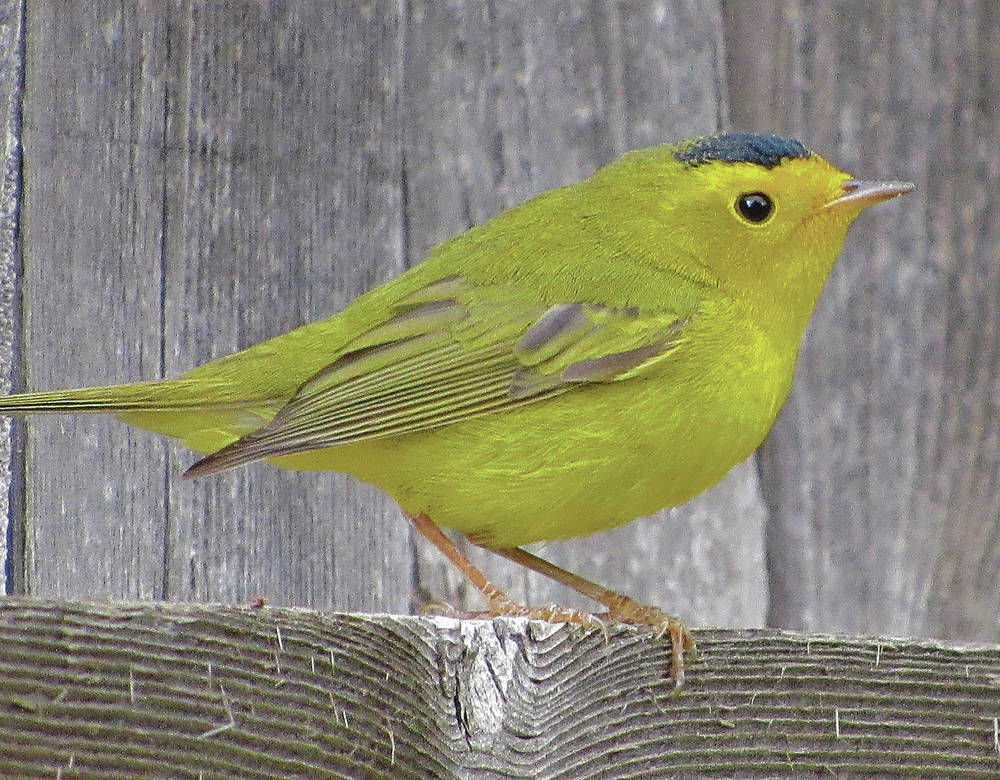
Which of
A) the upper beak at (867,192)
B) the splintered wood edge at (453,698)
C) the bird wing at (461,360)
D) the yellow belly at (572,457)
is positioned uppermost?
the upper beak at (867,192)

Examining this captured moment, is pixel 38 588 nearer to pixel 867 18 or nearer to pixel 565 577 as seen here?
pixel 565 577

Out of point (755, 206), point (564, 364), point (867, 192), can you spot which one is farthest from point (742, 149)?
point (564, 364)

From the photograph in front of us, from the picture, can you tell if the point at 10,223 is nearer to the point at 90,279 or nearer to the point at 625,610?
the point at 90,279

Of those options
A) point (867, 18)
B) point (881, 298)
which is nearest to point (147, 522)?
point (881, 298)

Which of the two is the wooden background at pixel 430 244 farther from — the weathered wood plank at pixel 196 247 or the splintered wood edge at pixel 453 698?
the splintered wood edge at pixel 453 698

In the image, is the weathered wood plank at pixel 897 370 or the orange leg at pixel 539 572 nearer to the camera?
the orange leg at pixel 539 572

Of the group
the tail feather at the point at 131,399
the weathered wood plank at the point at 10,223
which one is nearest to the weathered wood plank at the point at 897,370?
the tail feather at the point at 131,399

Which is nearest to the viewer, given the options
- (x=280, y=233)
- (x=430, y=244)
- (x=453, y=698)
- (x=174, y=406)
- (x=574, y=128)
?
(x=453, y=698)
